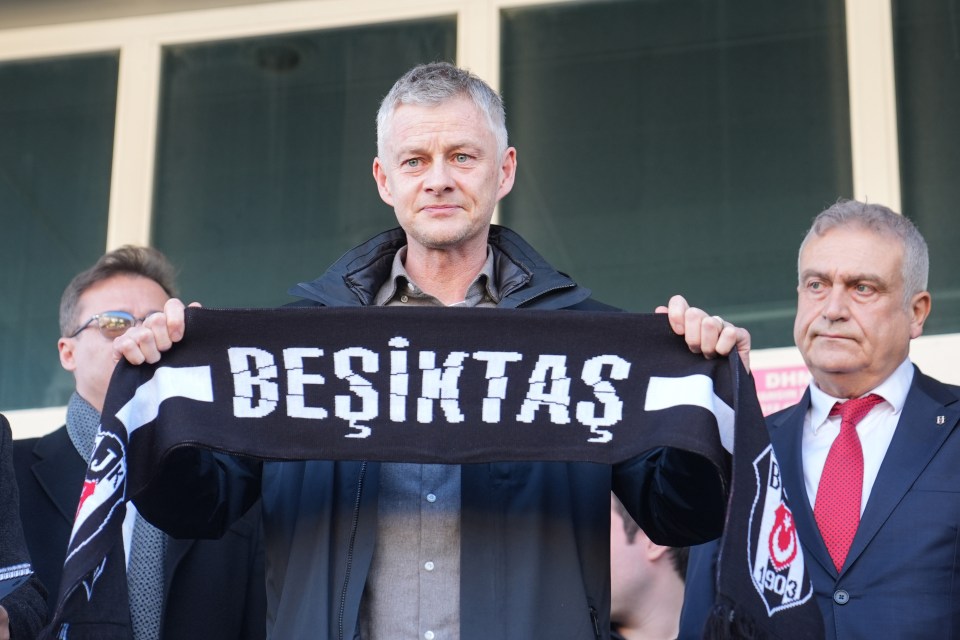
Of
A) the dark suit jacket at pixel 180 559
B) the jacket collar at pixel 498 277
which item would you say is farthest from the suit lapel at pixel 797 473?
the dark suit jacket at pixel 180 559

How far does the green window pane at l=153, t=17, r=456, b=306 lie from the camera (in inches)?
292

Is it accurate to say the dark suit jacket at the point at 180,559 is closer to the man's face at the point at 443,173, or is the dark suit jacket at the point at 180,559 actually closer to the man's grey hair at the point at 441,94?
the man's face at the point at 443,173

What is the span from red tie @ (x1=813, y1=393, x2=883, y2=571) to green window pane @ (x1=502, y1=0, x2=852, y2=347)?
2.06m

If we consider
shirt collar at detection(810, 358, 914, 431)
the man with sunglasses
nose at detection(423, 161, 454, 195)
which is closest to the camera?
nose at detection(423, 161, 454, 195)

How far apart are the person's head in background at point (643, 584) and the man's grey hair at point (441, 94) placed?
1.58 meters

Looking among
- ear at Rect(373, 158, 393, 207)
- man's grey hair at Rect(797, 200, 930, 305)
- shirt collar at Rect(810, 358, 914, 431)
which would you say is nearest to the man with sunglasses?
ear at Rect(373, 158, 393, 207)

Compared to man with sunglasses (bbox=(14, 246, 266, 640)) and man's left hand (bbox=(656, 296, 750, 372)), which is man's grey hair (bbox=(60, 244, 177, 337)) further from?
man's left hand (bbox=(656, 296, 750, 372))

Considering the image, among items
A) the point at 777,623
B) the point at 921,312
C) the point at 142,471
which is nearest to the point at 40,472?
the point at 142,471

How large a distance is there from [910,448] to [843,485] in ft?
0.71

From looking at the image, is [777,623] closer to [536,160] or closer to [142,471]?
[142,471]

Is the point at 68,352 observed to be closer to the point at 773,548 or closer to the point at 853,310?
the point at 853,310

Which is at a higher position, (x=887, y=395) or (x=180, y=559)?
(x=887, y=395)

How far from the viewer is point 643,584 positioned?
496 cm

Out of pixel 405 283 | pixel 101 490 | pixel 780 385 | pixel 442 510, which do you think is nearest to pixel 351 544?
pixel 442 510
